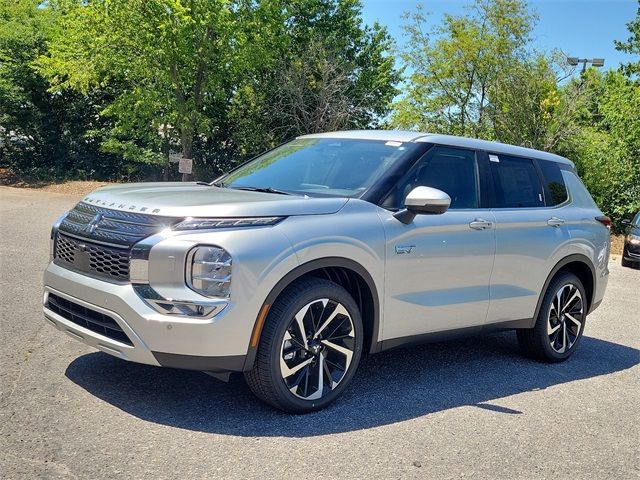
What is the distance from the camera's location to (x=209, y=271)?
3.64 metres

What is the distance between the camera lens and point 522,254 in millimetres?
5371

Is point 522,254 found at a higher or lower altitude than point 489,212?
lower

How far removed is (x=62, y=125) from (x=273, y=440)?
2438 centimetres

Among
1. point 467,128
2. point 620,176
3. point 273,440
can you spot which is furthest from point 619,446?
point 467,128

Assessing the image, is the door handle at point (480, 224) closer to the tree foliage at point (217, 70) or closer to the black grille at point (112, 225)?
the black grille at point (112, 225)

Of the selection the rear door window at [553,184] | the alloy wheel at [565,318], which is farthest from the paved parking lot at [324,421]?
the rear door window at [553,184]

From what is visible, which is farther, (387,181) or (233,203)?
(387,181)

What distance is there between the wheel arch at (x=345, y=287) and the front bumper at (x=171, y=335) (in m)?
0.08

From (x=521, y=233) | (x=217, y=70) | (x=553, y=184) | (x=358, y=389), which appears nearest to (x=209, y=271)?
(x=358, y=389)

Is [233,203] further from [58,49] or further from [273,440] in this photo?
[58,49]

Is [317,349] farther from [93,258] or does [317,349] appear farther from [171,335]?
[93,258]

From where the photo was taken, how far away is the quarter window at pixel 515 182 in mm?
5449

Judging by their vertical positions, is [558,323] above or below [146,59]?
below

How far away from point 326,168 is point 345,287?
100 centimetres
